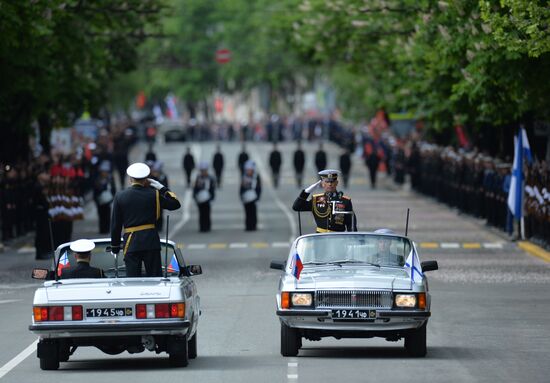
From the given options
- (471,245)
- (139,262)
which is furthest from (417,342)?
(471,245)

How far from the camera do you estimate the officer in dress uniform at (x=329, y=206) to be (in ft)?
67.3

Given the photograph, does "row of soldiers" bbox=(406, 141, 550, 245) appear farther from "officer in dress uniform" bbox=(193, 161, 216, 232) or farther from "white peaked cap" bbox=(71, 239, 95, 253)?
"white peaked cap" bbox=(71, 239, 95, 253)

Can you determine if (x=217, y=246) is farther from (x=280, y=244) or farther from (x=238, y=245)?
(x=280, y=244)

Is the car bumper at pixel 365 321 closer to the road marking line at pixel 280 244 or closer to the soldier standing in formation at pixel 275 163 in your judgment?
the road marking line at pixel 280 244

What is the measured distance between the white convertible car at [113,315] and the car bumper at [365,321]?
1247mm

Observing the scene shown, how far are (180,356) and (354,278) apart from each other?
1.99m

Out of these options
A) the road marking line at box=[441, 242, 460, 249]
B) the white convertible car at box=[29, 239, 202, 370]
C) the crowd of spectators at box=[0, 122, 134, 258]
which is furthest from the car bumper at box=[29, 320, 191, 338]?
the road marking line at box=[441, 242, 460, 249]

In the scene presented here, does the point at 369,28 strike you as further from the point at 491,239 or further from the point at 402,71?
the point at 491,239

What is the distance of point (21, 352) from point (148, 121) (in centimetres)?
10647

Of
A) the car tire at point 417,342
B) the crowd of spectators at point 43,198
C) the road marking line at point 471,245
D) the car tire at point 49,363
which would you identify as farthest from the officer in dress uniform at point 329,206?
the road marking line at point 471,245

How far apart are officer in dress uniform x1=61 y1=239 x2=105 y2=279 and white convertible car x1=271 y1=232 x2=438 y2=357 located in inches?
73.5

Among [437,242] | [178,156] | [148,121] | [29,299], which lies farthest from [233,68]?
[29,299]

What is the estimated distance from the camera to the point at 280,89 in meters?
147

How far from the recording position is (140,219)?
17.6m
